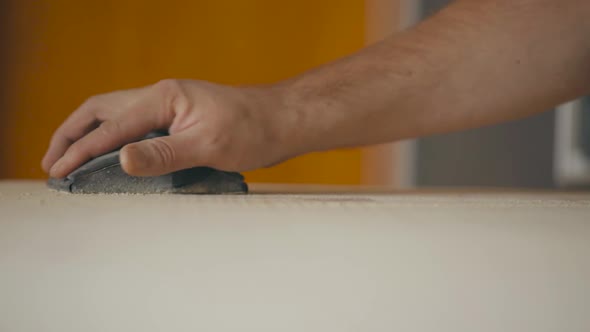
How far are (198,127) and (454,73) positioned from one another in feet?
1.02

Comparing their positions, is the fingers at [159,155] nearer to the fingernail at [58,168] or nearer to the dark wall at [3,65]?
the fingernail at [58,168]

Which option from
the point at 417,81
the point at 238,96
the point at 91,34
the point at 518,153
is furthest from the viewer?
the point at 518,153

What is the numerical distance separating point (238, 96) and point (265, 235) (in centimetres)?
36

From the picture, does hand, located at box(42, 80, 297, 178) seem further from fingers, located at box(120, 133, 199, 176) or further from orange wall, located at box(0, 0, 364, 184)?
orange wall, located at box(0, 0, 364, 184)

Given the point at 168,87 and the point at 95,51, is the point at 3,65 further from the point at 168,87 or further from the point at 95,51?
the point at 168,87

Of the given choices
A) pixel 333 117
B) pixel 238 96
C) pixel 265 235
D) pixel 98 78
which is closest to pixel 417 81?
pixel 333 117

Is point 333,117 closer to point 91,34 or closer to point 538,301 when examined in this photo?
point 538,301

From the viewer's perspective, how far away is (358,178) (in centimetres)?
286

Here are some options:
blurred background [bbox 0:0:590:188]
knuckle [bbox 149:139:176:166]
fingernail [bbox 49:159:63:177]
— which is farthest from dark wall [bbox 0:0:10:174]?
knuckle [bbox 149:139:176:166]

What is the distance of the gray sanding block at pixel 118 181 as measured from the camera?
0.56 metres

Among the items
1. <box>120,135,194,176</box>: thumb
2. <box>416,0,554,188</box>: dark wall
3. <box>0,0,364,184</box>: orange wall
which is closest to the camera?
<box>120,135,194,176</box>: thumb

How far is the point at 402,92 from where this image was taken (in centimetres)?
71

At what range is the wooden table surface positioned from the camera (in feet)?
0.79

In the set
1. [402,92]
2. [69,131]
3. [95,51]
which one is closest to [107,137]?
[69,131]
